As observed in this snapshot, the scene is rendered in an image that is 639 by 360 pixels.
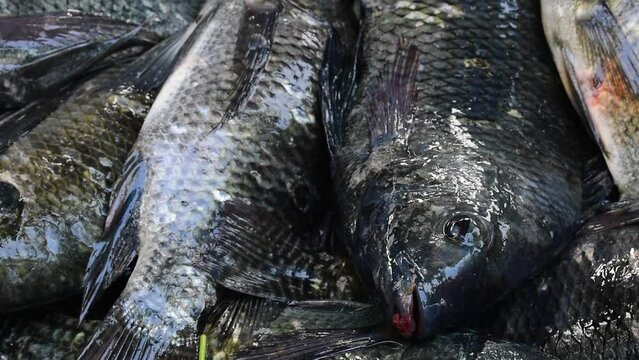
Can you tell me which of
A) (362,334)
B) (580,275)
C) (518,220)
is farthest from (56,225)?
(580,275)

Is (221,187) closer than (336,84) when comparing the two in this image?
Yes

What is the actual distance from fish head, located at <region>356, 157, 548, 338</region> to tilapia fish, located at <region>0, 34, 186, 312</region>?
0.88 metres

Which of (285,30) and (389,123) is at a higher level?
(285,30)

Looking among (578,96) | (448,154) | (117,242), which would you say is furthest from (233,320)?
(578,96)

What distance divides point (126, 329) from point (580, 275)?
131cm

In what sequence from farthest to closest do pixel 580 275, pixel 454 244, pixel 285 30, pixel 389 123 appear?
pixel 285 30 < pixel 389 123 < pixel 580 275 < pixel 454 244

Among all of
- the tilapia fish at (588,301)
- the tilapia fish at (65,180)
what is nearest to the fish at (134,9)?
the tilapia fish at (65,180)

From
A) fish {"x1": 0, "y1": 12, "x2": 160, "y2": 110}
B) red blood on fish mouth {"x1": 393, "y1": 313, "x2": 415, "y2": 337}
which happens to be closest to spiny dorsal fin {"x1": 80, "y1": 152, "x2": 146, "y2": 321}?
fish {"x1": 0, "y1": 12, "x2": 160, "y2": 110}

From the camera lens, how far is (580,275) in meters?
2.38

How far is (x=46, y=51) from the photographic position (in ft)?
9.50

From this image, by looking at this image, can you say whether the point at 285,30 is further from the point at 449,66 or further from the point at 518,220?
the point at 518,220

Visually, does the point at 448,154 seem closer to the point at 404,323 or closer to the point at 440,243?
the point at 440,243

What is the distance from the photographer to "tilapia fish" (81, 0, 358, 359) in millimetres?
2406

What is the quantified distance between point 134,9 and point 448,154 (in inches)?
55.6
